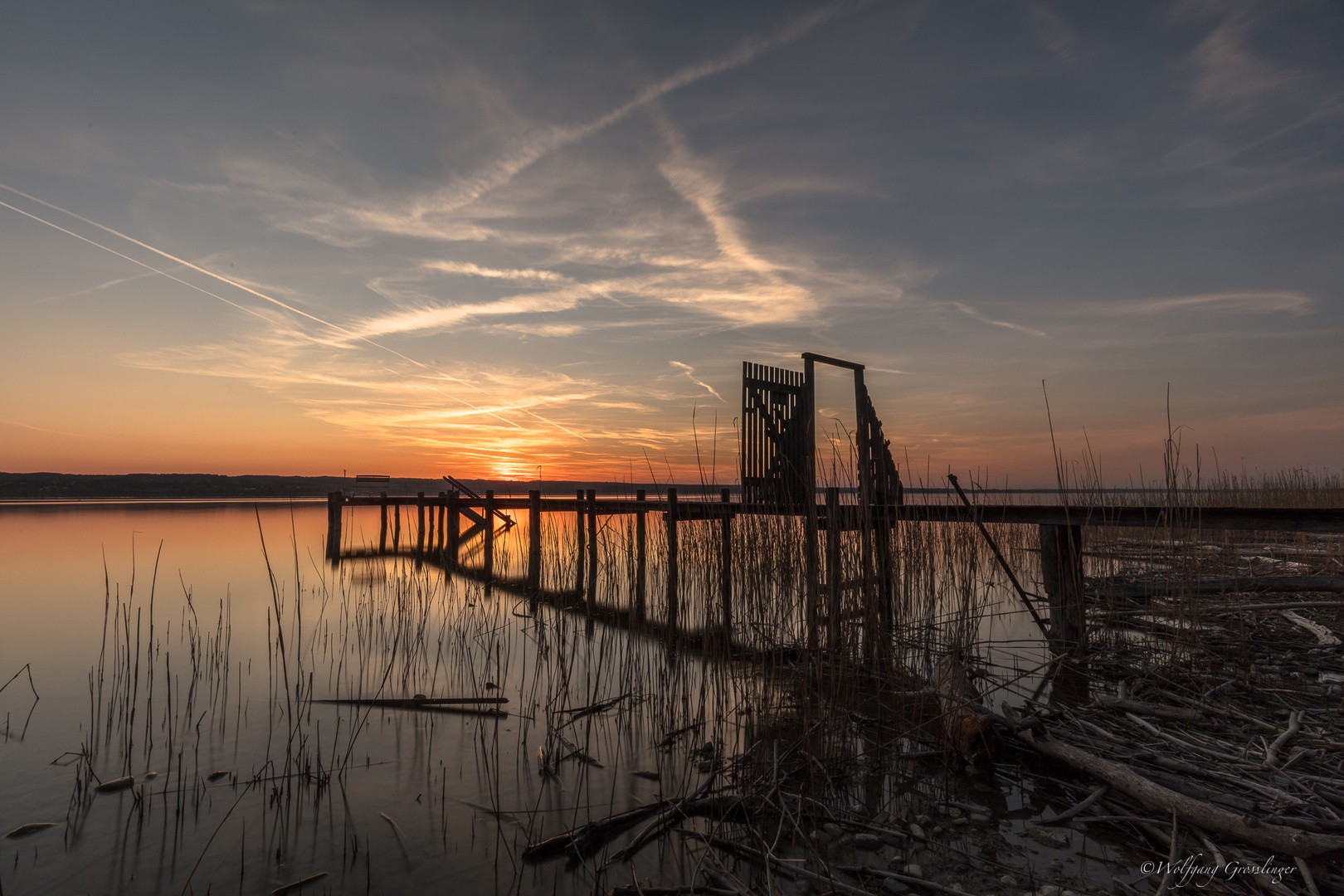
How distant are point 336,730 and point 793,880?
346 cm

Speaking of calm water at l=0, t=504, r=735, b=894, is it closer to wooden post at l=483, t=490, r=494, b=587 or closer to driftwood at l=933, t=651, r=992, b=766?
driftwood at l=933, t=651, r=992, b=766

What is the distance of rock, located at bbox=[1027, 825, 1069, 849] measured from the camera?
2.63 m

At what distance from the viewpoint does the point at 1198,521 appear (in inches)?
185

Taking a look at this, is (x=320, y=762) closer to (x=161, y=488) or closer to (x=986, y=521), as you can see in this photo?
(x=986, y=521)

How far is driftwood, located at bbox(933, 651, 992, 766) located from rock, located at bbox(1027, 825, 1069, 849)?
0.63 m

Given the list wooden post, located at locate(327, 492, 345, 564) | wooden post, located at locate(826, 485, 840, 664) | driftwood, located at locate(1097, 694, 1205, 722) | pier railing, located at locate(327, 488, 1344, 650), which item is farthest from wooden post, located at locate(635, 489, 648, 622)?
wooden post, located at locate(327, 492, 345, 564)

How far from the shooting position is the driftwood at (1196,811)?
207 cm

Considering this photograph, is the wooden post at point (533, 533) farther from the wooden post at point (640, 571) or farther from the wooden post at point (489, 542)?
the wooden post at point (640, 571)

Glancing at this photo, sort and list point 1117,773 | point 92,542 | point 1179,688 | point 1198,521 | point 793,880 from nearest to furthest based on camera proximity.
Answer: point 793,880
point 1117,773
point 1179,688
point 1198,521
point 92,542

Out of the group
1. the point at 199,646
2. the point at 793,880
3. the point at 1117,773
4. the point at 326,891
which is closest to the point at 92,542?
the point at 199,646

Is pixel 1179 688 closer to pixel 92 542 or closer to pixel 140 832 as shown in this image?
pixel 140 832

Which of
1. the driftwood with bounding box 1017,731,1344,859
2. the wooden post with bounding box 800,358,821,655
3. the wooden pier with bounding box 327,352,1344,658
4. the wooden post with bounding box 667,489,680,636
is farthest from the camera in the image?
the wooden post with bounding box 667,489,680,636

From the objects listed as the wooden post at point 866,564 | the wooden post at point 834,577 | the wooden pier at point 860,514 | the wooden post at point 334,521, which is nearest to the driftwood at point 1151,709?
the wooden pier at point 860,514

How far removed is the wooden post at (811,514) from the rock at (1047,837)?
1369 millimetres
